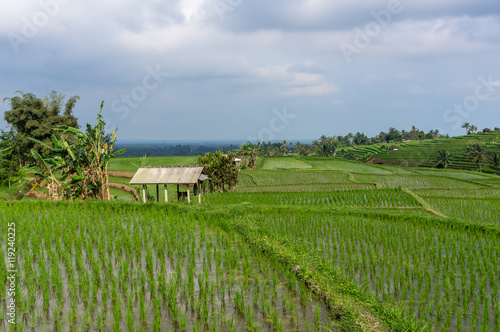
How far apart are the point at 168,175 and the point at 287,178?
42.2 feet

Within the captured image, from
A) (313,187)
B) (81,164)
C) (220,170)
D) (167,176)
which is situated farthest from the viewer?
(313,187)

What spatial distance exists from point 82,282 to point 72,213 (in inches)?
212

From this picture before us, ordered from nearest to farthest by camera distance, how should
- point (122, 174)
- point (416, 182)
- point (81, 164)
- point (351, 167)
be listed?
point (81, 164)
point (416, 182)
point (122, 174)
point (351, 167)

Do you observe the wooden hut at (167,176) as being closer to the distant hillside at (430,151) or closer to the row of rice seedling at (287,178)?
the row of rice seedling at (287,178)

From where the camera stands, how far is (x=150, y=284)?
511 cm

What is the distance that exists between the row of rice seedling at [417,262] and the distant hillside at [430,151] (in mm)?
44703

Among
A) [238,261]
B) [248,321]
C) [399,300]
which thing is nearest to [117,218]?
[238,261]

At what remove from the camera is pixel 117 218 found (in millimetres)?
9352

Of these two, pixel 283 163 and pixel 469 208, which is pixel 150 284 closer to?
pixel 469 208

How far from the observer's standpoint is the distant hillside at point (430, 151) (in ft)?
177

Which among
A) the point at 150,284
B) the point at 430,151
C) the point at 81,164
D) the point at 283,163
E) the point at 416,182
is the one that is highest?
the point at 81,164

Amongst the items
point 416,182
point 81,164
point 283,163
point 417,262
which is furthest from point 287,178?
point 417,262

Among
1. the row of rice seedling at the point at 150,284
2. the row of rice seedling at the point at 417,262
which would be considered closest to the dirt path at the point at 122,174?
the row of rice seedling at the point at 417,262

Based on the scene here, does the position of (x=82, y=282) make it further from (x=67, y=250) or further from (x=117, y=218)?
(x=117, y=218)
